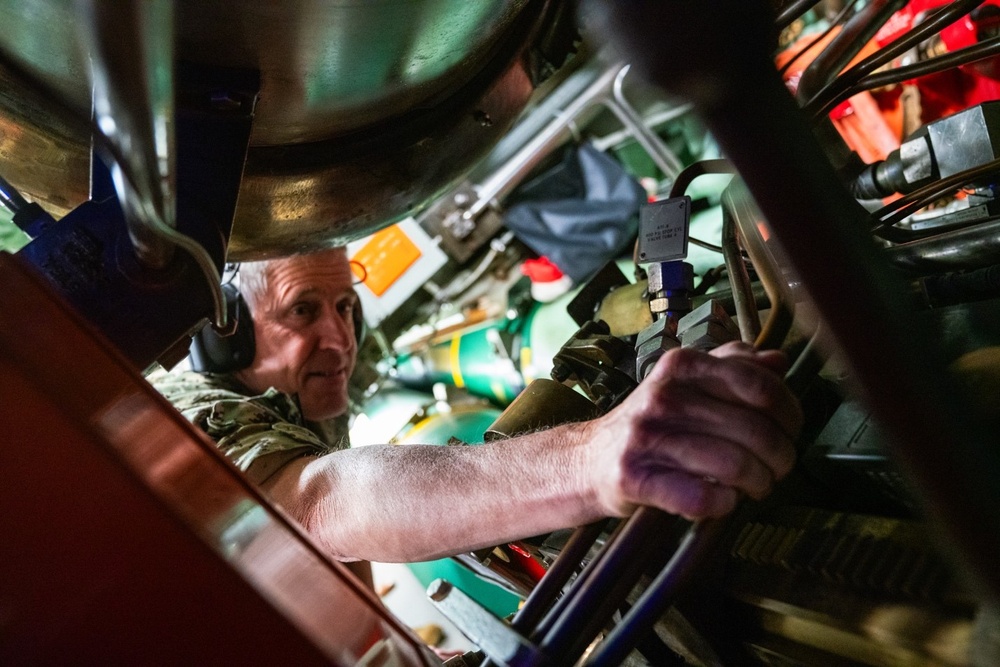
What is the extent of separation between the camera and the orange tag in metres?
2.26

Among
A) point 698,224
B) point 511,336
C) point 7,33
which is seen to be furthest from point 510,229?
point 7,33

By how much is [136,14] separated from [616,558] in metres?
0.43

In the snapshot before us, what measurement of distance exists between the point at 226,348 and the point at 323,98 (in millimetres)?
919

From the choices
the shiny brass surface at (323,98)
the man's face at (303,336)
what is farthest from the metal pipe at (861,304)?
the man's face at (303,336)

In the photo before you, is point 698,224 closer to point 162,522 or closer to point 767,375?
point 767,375

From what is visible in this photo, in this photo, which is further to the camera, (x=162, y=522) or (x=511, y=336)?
(x=511, y=336)

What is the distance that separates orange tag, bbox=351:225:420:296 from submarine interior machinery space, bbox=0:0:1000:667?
143cm

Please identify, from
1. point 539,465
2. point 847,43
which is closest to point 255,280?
point 539,465

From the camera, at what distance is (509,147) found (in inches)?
94.7

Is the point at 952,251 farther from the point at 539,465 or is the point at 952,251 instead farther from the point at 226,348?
the point at 226,348

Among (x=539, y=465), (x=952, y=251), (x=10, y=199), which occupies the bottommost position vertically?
(x=952, y=251)

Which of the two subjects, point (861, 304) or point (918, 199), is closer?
point (861, 304)

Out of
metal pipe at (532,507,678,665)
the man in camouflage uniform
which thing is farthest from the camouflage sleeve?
metal pipe at (532,507,678,665)

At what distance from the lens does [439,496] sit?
0.66 metres
